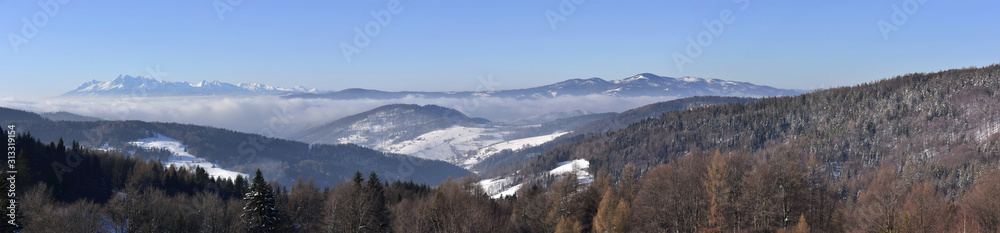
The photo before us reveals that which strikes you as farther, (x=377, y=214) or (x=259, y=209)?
(x=377, y=214)

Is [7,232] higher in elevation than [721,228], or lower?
higher

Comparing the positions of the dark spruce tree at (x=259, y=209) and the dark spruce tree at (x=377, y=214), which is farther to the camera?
the dark spruce tree at (x=377, y=214)

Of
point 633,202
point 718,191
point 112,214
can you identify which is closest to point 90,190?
point 112,214

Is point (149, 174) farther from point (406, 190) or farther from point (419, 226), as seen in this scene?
point (419, 226)

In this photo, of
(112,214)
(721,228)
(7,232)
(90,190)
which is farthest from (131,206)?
(721,228)

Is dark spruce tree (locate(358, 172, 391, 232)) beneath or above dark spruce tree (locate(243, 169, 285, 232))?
beneath

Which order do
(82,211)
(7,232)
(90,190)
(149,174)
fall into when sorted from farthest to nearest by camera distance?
(149,174), (90,190), (82,211), (7,232)

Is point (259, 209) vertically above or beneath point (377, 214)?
above

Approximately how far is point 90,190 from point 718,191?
8532cm

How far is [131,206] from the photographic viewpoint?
52.0 meters

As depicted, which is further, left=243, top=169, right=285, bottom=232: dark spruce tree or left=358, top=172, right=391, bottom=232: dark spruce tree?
left=358, top=172, right=391, bottom=232: dark spruce tree

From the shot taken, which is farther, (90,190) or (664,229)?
(90,190)

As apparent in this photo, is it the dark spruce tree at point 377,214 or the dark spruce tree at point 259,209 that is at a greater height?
the dark spruce tree at point 259,209

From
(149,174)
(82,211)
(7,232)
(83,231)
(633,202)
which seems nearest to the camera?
(7,232)
